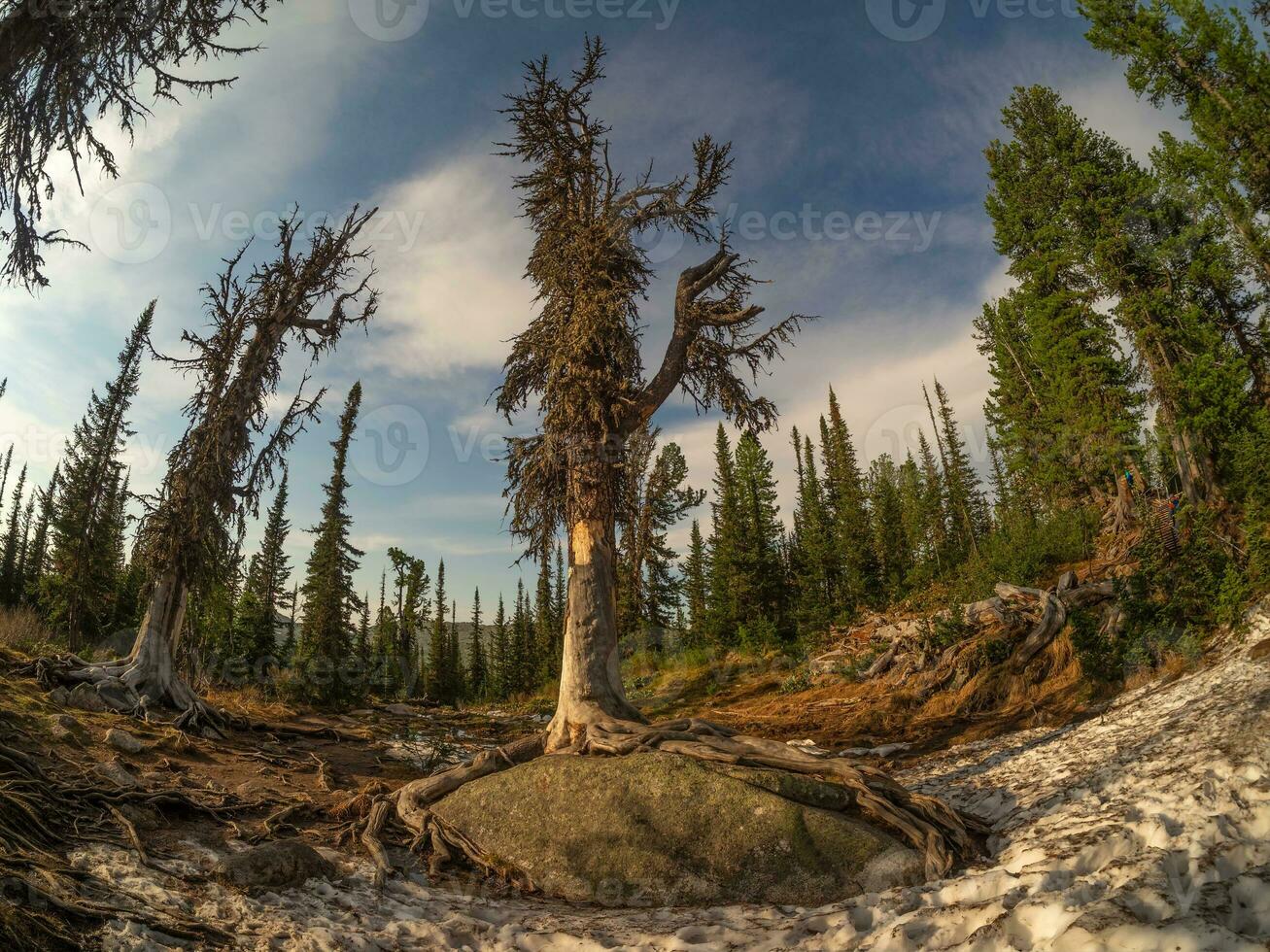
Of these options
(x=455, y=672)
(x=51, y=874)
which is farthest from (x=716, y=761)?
(x=455, y=672)

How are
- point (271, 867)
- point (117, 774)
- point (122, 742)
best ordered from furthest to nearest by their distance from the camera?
point (122, 742), point (117, 774), point (271, 867)

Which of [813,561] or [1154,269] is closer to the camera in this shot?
[1154,269]

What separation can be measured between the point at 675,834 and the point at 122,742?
8.17 m

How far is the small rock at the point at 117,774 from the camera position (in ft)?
22.7

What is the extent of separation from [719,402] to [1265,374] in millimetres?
19649

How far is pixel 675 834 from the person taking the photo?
249 inches

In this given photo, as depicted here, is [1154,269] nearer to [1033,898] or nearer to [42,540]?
[1033,898]

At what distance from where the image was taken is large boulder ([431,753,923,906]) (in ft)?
19.1

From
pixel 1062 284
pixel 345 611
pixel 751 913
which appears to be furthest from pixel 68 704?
pixel 1062 284

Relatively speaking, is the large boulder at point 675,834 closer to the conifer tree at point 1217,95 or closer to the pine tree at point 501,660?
the conifer tree at point 1217,95

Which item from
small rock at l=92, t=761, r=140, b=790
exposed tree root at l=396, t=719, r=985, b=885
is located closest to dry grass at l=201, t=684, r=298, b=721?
small rock at l=92, t=761, r=140, b=790

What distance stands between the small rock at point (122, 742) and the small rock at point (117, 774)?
1326mm

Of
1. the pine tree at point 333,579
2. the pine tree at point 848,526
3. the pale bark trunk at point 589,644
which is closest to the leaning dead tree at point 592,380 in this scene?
the pale bark trunk at point 589,644

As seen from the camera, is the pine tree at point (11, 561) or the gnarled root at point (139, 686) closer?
the gnarled root at point (139, 686)
